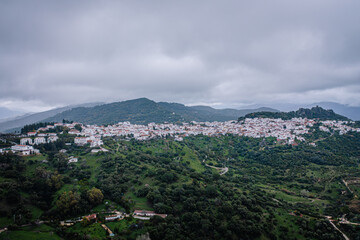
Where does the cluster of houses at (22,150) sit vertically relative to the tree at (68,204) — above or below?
above

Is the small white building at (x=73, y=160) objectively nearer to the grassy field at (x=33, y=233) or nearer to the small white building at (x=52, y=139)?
the small white building at (x=52, y=139)

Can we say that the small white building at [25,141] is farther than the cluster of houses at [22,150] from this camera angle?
Yes

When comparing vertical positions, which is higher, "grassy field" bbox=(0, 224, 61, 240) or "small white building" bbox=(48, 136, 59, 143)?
"small white building" bbox=(48, 136, 59, 143)

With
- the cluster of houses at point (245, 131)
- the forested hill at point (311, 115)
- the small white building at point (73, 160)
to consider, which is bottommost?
the small white building at point (73, 160)

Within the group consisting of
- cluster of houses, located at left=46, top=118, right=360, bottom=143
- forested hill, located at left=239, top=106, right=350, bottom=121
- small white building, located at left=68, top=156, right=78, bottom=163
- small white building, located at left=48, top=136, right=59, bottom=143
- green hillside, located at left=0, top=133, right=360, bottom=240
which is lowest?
green hillside, located at left=0, top=133, right=360, bottom=240

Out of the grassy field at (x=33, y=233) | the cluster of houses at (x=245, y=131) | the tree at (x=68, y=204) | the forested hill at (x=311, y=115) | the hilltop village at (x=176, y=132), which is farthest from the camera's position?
the forested hill at (x=311, y=115)

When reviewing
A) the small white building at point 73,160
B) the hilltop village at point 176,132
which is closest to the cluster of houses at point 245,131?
the hilltop village at point 176,132

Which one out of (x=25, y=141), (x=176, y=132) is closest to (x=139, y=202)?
(x=25, y=141)

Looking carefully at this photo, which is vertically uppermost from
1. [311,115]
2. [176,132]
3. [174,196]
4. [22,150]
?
[311,115]

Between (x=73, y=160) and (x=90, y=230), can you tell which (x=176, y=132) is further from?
(x=90, y=230)

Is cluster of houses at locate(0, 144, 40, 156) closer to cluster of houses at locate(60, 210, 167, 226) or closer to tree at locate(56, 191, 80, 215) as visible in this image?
tree at locate(56, 191, 80, 215)

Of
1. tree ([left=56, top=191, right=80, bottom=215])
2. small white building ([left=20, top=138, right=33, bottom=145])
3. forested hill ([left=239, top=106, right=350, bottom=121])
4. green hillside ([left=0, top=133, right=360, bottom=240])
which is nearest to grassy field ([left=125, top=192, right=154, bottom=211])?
green hillside ([left=0, top=133, right=360, bottom=240])

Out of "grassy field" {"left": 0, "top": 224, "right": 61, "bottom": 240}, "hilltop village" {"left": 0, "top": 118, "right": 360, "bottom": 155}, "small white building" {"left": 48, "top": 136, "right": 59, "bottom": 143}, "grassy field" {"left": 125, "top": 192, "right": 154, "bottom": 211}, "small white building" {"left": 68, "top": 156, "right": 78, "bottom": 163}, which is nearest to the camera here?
"grassy field" {"left": 0, "top": 224, "right": 61, "bottom": 240}
